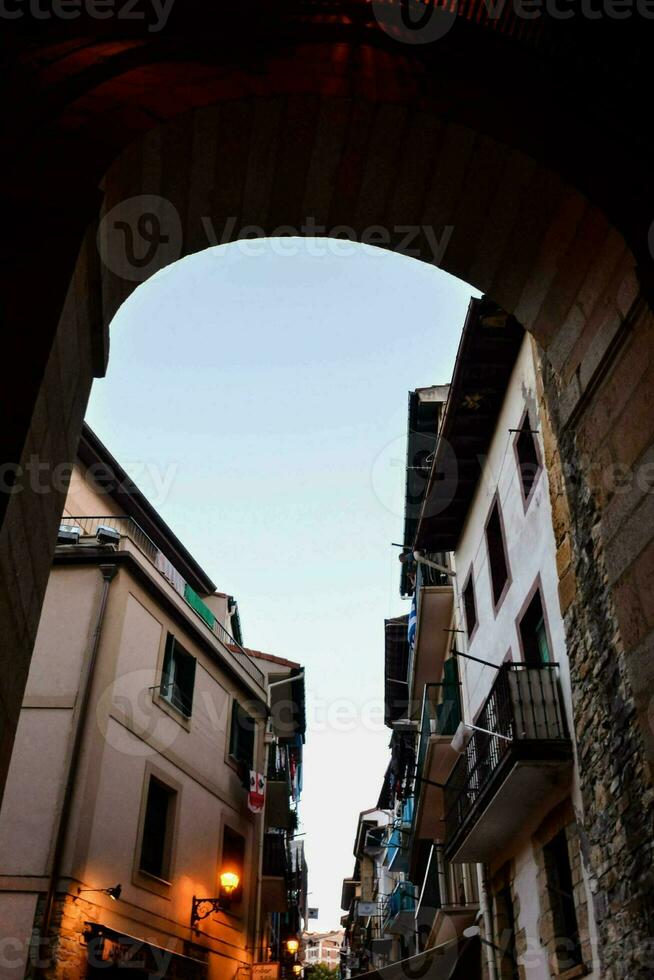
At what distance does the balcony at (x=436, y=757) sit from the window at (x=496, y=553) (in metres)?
1.96

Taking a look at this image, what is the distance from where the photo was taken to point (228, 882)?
16.6 m

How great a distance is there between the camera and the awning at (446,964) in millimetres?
14500

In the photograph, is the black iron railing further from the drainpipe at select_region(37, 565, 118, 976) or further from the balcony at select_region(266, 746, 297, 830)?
the balcony at select_region(266, 746, 297, 830)

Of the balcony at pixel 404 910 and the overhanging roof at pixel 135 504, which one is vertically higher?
the overhanging roof at pixel 135 504

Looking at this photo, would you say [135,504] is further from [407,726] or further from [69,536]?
[407,726]

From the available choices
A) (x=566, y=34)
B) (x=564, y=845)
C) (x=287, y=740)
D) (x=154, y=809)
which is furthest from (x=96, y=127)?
(x=287, y=740)

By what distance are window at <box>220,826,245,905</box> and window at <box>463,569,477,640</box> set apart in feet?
23.4

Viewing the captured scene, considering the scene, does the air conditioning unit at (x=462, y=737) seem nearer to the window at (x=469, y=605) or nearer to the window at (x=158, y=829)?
the window at (x=469, y=605)

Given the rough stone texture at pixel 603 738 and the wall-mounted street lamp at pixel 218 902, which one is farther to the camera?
the wall-mounted street lamp at pixel 218 902

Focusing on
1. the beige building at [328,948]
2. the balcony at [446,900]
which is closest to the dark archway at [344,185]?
the balcony at [446,900]

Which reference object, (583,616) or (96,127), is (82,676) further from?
(96,127)

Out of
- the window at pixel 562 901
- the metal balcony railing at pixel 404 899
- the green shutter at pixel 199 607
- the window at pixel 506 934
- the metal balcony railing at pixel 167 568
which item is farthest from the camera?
the metal balcony railing at pixel 404 899

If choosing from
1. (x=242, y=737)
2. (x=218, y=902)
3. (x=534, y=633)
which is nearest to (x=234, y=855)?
(x=218, y=902)

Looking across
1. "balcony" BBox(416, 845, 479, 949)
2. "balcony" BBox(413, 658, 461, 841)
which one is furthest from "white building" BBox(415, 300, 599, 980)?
"balcony" BBox(416, 845, 479, 949)
